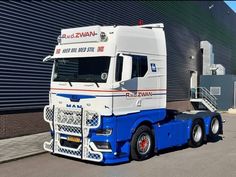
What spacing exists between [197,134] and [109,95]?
15.5 feet

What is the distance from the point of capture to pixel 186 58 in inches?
1310

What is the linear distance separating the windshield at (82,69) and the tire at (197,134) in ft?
14.3

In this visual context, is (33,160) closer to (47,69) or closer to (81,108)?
(81,108)

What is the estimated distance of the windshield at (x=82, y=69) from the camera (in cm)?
1037

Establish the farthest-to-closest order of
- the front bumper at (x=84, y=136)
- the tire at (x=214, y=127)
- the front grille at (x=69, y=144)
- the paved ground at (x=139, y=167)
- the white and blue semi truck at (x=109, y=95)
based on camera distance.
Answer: the tire at (x=214, y=127), the front grille at (x=69, y=144), the white and blue semi truck at (x=109, y=95), the front bumper at (x=84, y=136), the paved ground at (x=139, y=167)

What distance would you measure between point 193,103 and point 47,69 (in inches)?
792

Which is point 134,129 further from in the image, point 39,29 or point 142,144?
point 39,29

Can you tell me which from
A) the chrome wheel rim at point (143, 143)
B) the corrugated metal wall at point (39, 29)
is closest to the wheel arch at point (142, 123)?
the chrome wheel rim at point (143, 143)

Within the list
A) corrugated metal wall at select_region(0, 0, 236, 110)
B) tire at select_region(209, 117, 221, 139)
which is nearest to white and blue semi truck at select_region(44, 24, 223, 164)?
tire at select_region(209, 117, 221, 139)

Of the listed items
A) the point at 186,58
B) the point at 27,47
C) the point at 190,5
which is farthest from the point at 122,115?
the point at 190,5

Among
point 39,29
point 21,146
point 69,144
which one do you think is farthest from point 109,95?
point 39,29

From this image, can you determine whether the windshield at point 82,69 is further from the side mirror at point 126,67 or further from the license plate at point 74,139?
the license plate at point 74,139

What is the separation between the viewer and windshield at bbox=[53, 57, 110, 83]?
10.4 meters

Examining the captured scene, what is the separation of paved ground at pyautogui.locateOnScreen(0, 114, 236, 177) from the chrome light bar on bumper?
263mm
